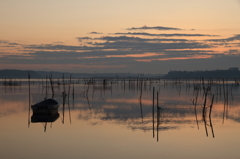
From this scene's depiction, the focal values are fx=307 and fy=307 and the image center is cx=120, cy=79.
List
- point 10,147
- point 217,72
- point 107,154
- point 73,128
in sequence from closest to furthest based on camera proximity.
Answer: point 107,154, point 10,147, point 73,128, point 217,72

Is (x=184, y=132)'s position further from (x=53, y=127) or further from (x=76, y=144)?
(x=53, y=127)

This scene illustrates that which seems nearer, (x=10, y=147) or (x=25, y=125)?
(x=10, y=147)

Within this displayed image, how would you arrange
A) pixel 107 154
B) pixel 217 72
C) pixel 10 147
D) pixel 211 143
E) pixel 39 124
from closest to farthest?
pixel 107 154
pixel 10 147
pixel 211 143
pixel 39 124
pixel 217 72

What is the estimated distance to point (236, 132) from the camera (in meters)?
12.2

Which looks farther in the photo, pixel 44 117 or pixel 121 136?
pixel 44 117

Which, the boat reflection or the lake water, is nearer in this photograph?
the lake water

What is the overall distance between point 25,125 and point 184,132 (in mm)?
6907

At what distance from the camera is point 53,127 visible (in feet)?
43.2

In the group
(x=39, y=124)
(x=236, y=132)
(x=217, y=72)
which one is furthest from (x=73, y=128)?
(x=217, y=72)

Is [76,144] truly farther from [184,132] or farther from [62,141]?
[184,132]

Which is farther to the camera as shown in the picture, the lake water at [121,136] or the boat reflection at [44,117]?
the boat reflection at [44,117]

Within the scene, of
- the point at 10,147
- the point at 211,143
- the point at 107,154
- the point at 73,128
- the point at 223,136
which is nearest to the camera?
the point at 107,154

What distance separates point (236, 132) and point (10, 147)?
8.46 metres

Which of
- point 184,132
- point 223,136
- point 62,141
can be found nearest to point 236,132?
point 223,136
